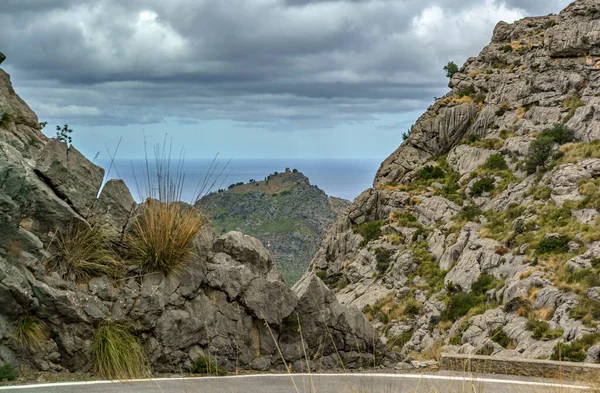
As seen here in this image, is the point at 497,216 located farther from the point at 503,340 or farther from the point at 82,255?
the point at 82,255

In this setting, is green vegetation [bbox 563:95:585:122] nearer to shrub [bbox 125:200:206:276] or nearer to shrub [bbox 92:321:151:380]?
shrub [bbox 125:200:206:276]

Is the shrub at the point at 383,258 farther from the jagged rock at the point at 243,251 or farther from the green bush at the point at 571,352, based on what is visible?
the jagged rock at the point at 243,251

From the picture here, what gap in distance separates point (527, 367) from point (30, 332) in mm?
7120

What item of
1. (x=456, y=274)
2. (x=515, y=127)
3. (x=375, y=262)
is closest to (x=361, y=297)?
(x=375, y=262)

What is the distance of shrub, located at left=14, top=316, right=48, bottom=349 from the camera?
8797 mm

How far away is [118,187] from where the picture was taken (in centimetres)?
1088

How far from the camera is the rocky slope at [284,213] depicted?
344 feet

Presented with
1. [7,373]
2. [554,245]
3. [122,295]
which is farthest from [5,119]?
[554,245]

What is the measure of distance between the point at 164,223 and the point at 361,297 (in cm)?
3401

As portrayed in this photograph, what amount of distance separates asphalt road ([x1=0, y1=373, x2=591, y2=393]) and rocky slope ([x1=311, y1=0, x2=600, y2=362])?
12603mm

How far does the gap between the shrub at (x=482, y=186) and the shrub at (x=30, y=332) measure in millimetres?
40456

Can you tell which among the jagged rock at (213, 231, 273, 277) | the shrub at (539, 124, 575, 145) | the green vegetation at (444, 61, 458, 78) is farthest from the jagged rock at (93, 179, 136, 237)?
the green vegetation at (444, 61, 458, 78)

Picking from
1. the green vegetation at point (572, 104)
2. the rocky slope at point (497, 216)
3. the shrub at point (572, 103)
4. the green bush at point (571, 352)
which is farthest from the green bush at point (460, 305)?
the shrub at point (572, 103)

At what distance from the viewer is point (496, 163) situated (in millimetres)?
48500
